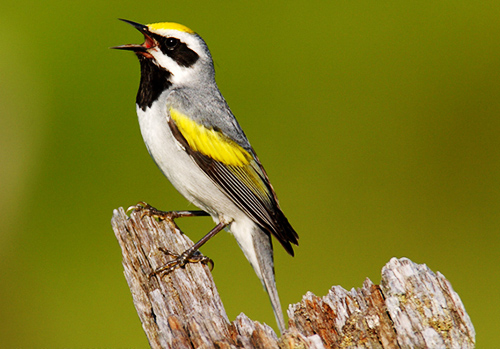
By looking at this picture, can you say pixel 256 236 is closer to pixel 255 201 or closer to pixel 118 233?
pixel 255 201

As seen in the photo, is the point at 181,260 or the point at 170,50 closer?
the point at 181,260

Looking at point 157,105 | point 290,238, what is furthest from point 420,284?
point 157,105

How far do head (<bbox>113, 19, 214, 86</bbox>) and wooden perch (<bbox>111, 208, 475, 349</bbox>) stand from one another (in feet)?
6.74

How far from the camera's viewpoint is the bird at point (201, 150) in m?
4.41

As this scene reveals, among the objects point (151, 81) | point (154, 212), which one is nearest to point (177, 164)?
point (154, 212)

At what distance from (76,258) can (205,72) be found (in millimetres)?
3076

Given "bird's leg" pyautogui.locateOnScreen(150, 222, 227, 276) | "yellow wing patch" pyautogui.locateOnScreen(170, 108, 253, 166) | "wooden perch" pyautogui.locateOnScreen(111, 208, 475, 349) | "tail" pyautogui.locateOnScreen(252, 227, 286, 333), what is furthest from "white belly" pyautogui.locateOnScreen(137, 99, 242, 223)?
"wooden perch" pyautogui.locateOnScreen(111, 208, 475, 349)

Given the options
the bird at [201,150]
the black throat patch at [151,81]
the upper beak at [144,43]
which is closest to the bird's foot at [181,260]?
the bird at [201,150]

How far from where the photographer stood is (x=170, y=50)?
471cm

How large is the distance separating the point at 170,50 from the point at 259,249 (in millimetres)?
1878

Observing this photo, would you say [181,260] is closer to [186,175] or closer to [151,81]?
[186,175]

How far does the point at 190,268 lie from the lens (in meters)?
3.89

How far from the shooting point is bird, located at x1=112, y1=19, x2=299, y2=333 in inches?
174

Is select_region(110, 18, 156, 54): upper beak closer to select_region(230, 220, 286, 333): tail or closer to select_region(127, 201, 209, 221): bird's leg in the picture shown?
select_region(127, 201, 209, 221): bird's leg
